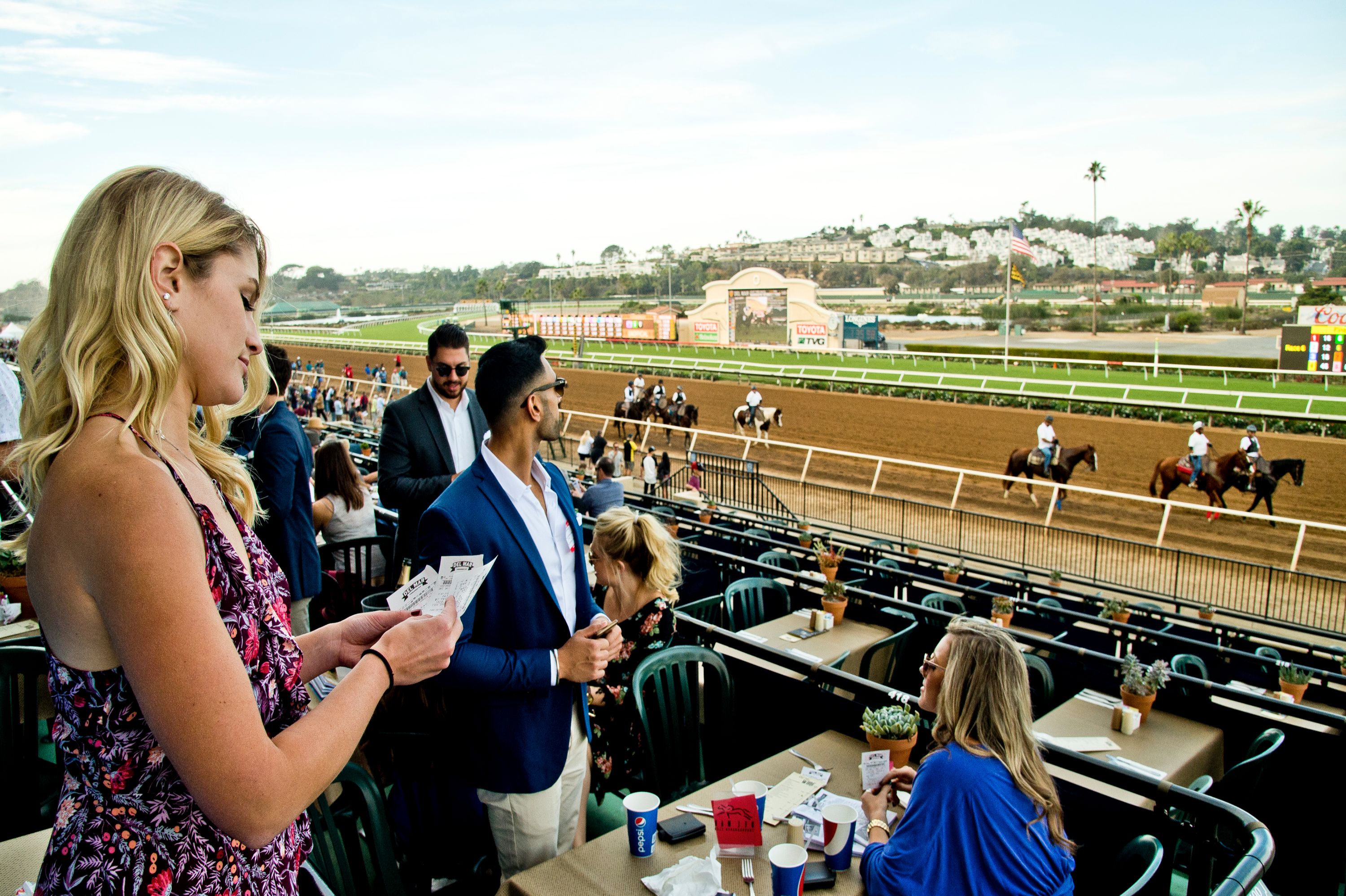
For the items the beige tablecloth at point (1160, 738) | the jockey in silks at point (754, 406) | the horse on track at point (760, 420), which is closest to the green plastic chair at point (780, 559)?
the beige tablecloth at point (1160, 738)

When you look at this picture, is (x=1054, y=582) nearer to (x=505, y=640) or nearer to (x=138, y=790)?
(x=505, y=640)

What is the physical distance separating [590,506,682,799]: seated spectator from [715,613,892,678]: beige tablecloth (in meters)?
1.60

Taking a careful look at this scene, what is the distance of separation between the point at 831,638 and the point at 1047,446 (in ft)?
45.2

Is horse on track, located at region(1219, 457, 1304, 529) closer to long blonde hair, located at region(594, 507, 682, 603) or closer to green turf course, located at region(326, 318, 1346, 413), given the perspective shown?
green turf course, located at region(326, 318, 1346, 413)

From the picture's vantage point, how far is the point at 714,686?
4.00 metres

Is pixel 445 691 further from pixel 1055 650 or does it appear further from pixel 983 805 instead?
pixel 1055 650

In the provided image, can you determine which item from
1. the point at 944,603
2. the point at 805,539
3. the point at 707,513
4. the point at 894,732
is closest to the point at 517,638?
the point at 894,732

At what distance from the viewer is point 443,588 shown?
161cm

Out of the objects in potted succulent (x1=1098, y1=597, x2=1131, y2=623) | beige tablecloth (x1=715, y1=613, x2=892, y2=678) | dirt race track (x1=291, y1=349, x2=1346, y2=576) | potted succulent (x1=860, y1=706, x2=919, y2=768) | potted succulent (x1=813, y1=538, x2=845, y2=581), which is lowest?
dirt race track (x1=291, y1=349, x2=1346, y2=576)

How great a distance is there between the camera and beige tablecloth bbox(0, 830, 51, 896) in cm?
205

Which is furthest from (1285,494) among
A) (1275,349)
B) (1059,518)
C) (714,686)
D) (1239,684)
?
(1275,349)

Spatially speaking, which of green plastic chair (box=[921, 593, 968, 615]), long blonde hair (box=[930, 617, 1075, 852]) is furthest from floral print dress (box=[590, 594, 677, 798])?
green plastic chair (box=[921, 593, 968, 615])

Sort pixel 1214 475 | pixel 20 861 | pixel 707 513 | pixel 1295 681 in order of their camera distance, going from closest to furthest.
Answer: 1. pixel 20 861
2. pixel 1295 681
3. pixel 707 513
4. pixel 1214 475

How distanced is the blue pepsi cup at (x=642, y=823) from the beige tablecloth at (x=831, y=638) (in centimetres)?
279
